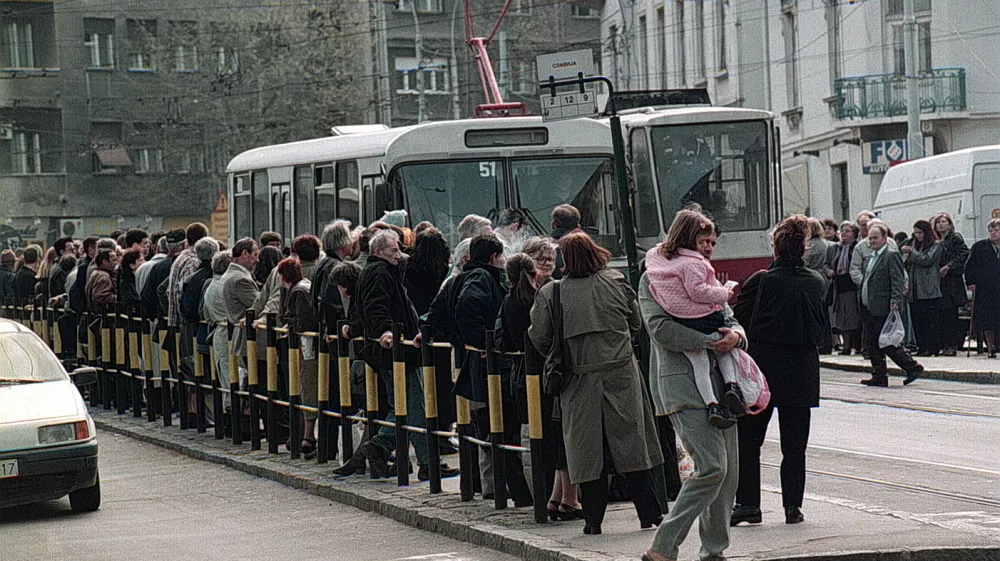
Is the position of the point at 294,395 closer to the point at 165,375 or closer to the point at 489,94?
the point at 165,375

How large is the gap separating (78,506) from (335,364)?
224 cm

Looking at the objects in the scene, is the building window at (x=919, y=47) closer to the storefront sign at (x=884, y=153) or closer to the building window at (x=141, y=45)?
the storefront sign at (x=884, y=153)

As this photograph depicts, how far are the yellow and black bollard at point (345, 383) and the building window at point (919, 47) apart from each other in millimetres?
26647

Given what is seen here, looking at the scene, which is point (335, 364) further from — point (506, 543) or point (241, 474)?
point (506, 543)

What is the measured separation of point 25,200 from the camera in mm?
56938

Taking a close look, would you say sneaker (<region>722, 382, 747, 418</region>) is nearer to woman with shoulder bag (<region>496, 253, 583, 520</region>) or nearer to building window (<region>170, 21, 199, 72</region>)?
woman with shoulder bag (<region>496, 253, 583, 520</region>)

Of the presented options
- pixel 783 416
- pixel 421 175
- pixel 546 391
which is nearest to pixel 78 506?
pixel 546 391

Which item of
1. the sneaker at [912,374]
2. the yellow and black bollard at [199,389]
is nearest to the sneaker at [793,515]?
the yellow and black bollard at [199,389]

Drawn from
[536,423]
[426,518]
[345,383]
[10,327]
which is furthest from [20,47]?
[536,423]

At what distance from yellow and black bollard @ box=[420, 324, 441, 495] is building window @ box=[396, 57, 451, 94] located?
4835 cm

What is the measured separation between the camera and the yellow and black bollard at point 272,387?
45.6 ft

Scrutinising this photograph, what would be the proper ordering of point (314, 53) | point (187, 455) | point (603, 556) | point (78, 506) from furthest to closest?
1. point (314, 53)
2. point (187, 455)
3. point (78, 506)
4. point (603, 556)

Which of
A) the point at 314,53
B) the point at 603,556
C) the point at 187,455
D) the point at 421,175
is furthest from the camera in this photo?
the point at 314,53

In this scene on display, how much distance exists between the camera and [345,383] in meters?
12.5
